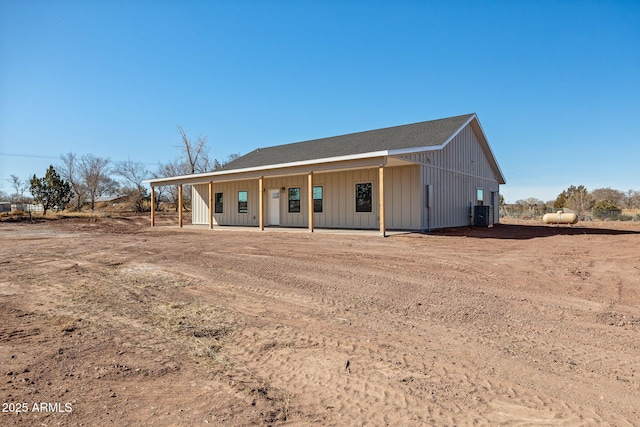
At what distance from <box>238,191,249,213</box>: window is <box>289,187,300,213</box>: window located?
3114mm

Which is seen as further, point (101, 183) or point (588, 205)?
point (101, 183)

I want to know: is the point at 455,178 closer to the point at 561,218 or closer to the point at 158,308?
the point at 561,218

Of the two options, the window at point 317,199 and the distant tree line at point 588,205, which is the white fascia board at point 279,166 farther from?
the distant tree line at point 588,205

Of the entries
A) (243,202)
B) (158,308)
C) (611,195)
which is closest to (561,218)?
(243,202)

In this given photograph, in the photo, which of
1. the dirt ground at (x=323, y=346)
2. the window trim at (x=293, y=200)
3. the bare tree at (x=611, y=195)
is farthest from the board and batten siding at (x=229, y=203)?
the bare tree at (x=611, y=195)

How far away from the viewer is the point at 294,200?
17.8 meters

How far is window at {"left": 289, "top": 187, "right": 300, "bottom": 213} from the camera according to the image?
17688 millimetres

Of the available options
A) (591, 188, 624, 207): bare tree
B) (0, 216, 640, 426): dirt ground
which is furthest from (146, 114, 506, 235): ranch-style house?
(591, 188, 624, 207): bare tree

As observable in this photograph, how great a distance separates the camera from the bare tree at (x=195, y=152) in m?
37.5

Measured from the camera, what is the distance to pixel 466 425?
2.06 metres

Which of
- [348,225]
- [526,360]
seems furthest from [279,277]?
[348,225]

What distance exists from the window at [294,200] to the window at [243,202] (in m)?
3.11

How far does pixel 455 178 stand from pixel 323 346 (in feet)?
49.4

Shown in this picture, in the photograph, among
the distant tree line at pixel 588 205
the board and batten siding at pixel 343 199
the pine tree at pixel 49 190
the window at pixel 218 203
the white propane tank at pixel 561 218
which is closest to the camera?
the board and batten siding at pixel 343 199
